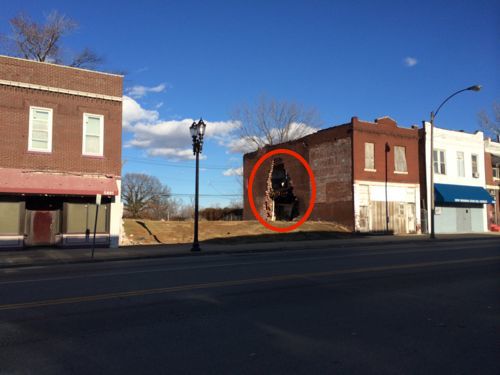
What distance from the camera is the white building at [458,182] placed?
37.2m

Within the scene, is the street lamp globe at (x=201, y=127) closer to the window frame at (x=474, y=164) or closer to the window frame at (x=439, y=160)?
the window frame at (x=439, y=160)

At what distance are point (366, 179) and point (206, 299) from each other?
2737 centimetres

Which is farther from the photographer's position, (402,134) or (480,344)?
(402,134)

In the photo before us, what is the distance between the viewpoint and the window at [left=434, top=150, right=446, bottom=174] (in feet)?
124

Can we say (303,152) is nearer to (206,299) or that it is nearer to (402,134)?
(402,134)

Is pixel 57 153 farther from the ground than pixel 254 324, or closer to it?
farther from the ground

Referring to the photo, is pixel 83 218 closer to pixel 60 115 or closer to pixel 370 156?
pixel 60 115

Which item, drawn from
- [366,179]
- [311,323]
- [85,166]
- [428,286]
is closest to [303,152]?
[366,179]

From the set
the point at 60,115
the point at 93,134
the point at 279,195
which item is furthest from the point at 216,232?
the point at 279,195

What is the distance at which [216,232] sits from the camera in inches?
1183

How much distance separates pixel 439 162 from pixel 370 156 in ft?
24.8

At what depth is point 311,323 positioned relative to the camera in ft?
21.9

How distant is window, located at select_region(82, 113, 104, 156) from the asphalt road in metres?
11.4

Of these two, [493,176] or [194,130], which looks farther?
[493,176]
